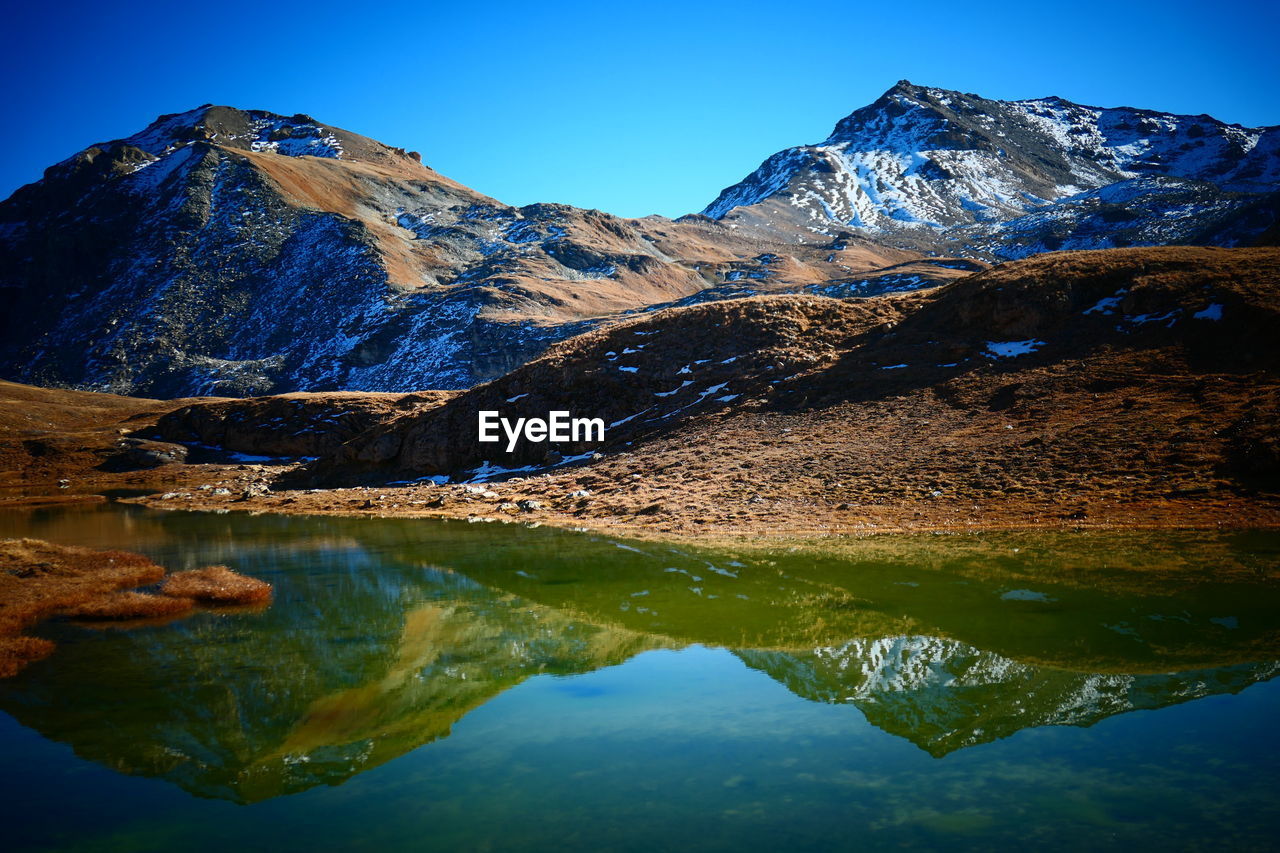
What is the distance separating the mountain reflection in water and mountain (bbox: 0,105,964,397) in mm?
109747

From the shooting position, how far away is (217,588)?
19.6 m

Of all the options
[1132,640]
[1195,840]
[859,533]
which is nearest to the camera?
[1195,840]

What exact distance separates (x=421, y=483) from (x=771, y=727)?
36625mm

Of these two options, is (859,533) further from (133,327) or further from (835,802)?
(133,327)

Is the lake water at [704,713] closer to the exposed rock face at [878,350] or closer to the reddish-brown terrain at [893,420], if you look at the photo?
the reddish-brown terrain at [893,420]

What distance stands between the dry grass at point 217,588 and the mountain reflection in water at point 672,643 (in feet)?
2.88

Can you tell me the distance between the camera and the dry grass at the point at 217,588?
19125 millimetres

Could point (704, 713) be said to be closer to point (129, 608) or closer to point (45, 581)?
point (129, 608)

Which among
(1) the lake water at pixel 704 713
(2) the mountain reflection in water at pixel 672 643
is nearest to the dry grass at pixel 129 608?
(1) the lake water at pixel 704 713

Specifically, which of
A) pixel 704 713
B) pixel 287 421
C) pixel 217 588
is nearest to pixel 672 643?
pixel 704 713

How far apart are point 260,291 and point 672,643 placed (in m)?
A: 176

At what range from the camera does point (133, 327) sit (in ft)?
511

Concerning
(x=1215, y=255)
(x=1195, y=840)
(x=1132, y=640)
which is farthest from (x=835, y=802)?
(x=1215, y=255)

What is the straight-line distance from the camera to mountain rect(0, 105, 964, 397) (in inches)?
5502
